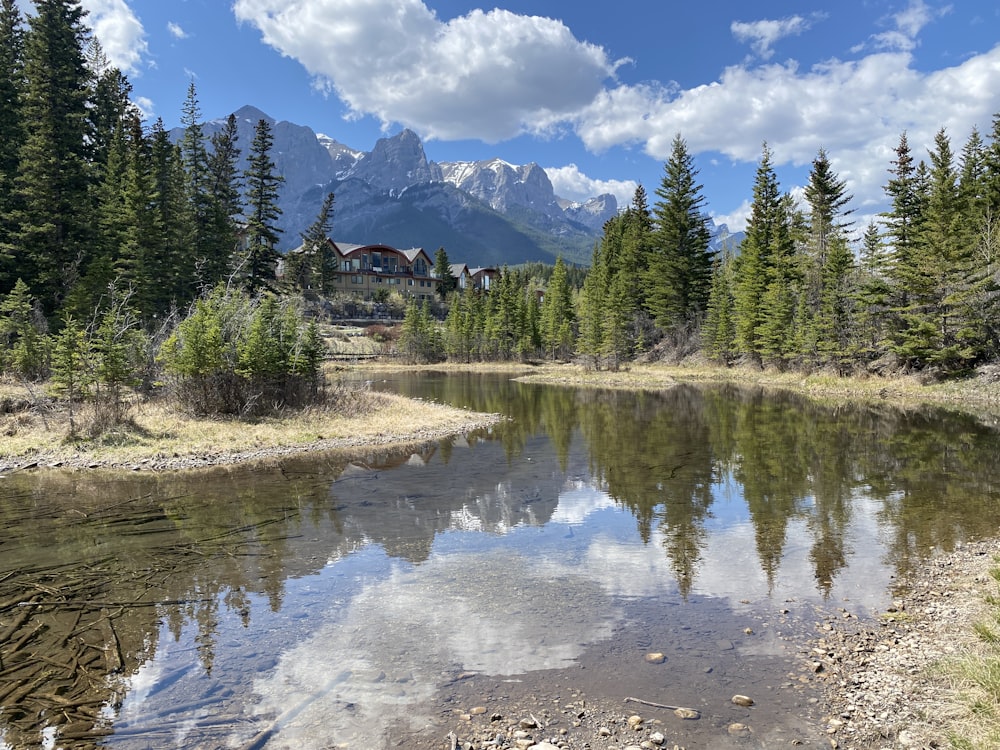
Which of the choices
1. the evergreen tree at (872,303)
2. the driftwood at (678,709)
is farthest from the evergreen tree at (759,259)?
the driftwood at (678,709)

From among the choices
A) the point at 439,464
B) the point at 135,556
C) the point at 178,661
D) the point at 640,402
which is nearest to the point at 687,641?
the point at 178,661

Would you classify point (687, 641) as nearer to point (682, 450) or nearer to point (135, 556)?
point (135, 556)

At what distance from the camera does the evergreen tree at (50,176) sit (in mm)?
37406

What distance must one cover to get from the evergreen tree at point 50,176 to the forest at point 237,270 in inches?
5.6

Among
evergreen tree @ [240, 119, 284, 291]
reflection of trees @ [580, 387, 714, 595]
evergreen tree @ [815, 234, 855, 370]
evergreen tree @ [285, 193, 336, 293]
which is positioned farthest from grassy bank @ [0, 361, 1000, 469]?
evergreen tree @ [285, 193, 336, 293]

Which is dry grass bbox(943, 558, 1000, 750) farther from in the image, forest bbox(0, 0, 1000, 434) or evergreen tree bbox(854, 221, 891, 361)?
evergreen tree bbox(854, 221, 891, 361)

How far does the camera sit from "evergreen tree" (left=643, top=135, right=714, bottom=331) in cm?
7231

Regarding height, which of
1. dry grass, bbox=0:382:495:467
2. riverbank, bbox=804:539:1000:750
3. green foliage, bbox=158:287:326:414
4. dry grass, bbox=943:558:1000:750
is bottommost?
riverbank, bbox=804:539:1000:750

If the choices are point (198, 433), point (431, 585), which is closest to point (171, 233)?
point (198, 433)

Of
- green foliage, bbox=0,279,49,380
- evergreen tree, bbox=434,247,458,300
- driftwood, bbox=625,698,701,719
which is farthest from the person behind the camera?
evergreen tree, bbox=434,247,458,300

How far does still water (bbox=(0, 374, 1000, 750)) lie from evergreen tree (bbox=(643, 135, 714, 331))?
51792 millimetres

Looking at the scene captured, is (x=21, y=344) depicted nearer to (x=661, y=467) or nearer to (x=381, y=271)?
(x=661, y=467)

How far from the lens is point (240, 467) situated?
21297 millimetres

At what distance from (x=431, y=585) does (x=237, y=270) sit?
31.8m
